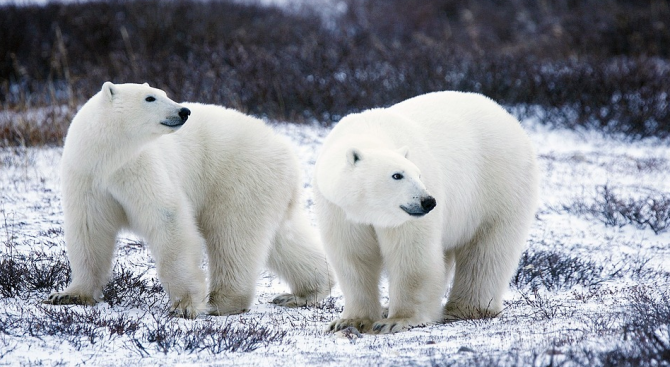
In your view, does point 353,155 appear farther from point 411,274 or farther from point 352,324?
point 352,324

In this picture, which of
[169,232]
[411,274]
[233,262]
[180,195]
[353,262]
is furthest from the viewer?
[233,262]

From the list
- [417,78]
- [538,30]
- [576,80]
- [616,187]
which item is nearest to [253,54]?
[417,78]

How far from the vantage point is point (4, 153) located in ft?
22.0

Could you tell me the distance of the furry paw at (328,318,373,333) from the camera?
11.6 ft

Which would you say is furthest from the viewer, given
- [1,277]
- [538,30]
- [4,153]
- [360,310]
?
[538,30]

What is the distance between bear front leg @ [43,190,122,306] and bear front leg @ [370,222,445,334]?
1368mm

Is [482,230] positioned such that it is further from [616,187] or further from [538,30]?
[538,30]

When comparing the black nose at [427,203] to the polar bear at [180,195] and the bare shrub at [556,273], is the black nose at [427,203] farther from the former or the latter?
the bare shrub at [556,273]

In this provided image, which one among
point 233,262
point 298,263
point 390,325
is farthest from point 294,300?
point 390,325

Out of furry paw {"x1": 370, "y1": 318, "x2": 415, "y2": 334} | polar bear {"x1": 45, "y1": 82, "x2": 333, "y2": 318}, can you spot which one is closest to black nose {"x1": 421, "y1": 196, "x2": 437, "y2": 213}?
furry paw {"x1": 370, "y1": 318, "x2": 415, "y2": 334}

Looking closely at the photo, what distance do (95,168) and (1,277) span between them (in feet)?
2.54

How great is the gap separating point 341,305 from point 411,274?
3.61ft

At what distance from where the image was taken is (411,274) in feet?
11.3

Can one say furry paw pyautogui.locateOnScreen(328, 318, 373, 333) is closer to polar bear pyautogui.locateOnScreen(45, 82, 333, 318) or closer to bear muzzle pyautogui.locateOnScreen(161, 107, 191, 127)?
polar bear pyautogui.locateOnScreen(45, 82, 333, 318)
